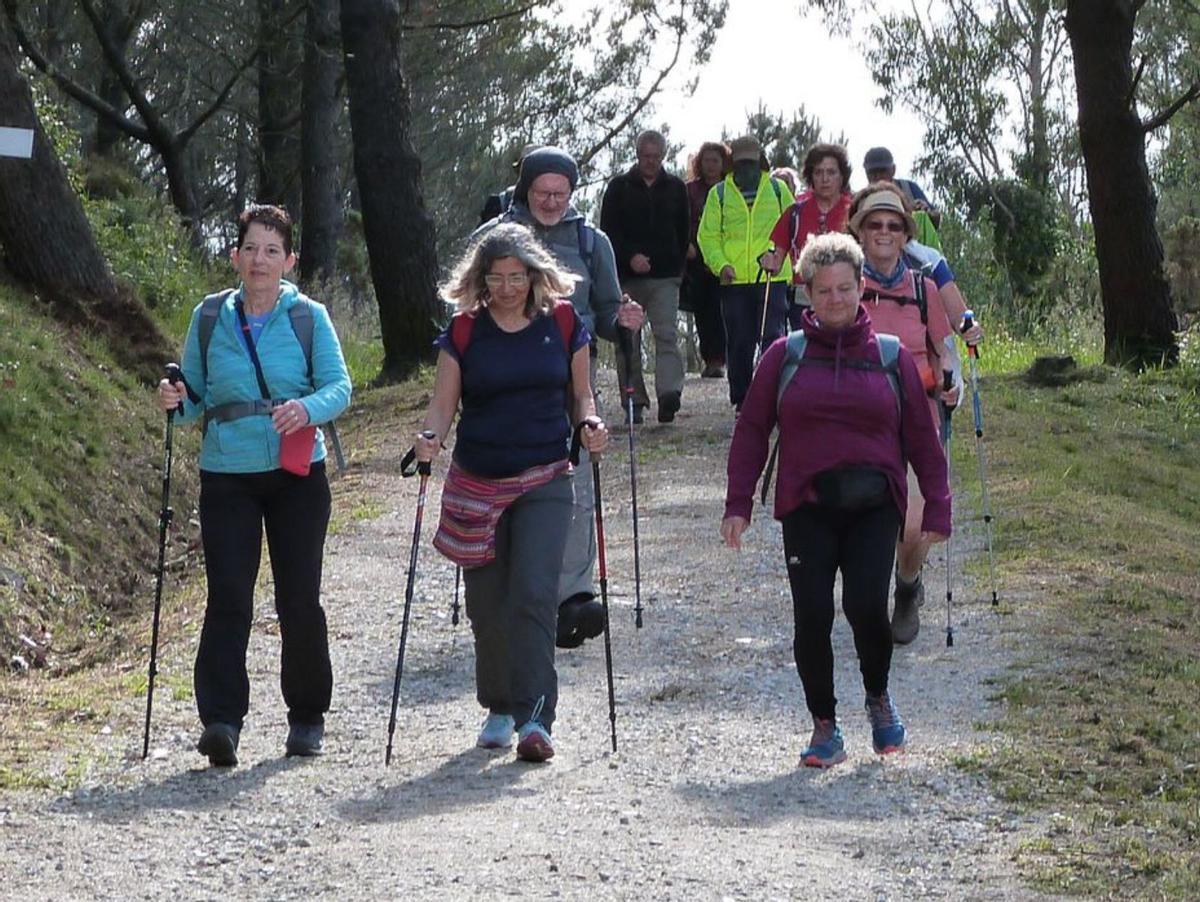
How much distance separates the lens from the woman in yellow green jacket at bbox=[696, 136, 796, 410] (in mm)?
15664

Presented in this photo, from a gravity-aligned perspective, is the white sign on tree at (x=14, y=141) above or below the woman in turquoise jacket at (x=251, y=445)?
above

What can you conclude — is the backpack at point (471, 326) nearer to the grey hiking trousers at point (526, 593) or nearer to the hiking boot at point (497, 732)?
the grey hiking trousers at point (526, 593)

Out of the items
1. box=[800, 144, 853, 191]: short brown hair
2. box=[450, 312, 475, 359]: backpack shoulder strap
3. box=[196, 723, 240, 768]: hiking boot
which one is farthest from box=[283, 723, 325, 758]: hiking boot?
box=[800, 144, 853, 191]: short brown hair

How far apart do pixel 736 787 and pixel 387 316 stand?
609 inches

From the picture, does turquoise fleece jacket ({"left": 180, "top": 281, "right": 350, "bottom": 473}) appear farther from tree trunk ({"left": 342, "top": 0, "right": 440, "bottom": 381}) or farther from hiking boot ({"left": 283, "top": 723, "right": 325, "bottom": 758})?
tree trunk ({"left": 342, "top": 0, "right": 440, "bottom": 381})

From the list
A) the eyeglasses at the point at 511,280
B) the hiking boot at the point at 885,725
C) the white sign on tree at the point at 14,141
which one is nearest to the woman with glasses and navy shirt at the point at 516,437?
the eyeglasses at the point at 511,280

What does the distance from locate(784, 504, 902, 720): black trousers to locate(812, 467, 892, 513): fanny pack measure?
80mm

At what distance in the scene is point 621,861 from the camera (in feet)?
21.5

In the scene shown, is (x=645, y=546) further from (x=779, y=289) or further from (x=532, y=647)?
(x=532, y=647)

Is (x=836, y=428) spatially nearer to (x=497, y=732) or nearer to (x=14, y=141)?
(x=497, y=732)

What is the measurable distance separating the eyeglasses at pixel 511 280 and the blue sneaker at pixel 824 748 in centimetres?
182

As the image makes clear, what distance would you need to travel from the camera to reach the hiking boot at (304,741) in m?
8.30

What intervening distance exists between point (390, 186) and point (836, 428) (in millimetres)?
15094

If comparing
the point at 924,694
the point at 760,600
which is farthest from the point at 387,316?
the point at 924,694
